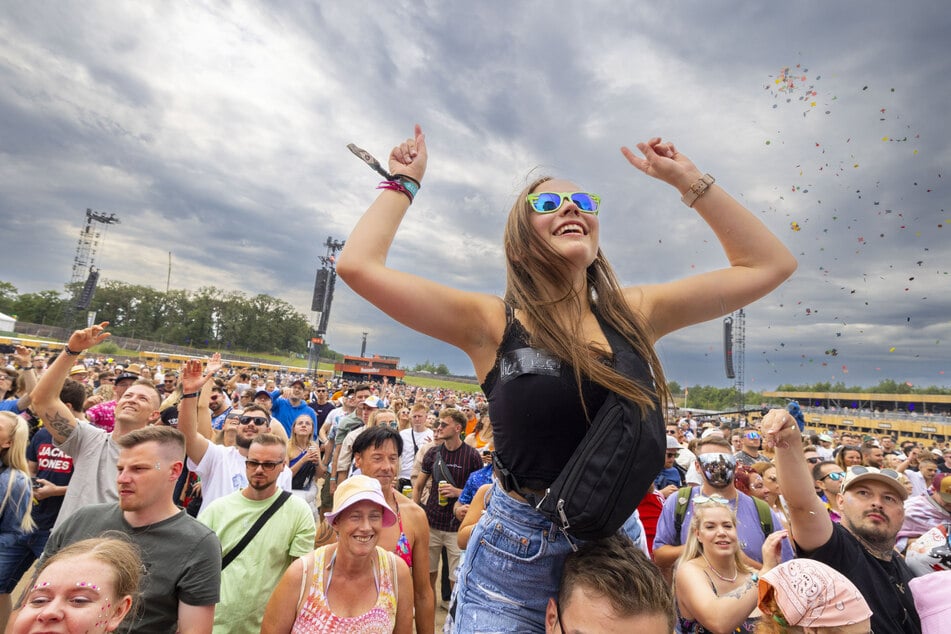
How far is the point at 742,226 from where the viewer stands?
1.60 metres

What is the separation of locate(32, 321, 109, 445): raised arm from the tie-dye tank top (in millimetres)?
2762

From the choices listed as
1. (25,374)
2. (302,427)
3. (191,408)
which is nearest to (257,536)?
(191,408)

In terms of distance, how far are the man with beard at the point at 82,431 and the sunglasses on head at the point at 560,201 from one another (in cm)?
400

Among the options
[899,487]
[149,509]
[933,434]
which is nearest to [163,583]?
[149,509]

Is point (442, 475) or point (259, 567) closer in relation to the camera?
point (259, 567)

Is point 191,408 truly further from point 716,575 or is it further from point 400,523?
point 716,575

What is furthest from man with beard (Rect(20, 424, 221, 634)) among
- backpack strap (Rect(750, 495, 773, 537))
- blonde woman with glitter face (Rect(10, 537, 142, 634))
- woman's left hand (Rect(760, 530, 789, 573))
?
backpack strap (Rect(750, 495, 773, 537))

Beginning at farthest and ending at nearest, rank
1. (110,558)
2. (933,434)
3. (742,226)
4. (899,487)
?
(933,434) < (899,487) < (110,558) < (742,226)

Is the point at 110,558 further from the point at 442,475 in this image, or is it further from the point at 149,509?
the point at 442,475

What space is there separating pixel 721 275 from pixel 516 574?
3.56 ft

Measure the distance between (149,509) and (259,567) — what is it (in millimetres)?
916

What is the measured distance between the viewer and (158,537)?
2635 millimetres

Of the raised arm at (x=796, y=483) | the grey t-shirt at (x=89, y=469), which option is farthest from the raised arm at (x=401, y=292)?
the grey t-shirt at (x=89, y=469)

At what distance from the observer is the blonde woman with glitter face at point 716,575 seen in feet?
9.32
